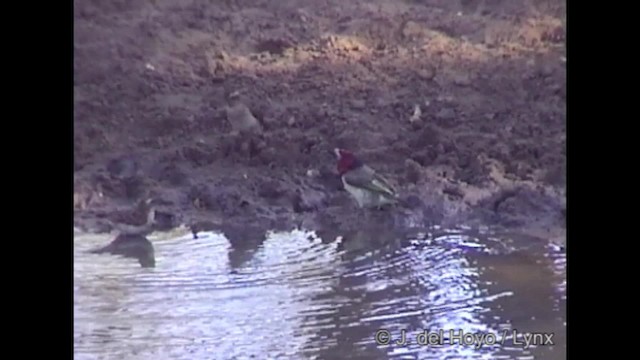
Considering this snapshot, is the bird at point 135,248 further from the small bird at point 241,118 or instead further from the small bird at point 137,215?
the small bird at point 241,118

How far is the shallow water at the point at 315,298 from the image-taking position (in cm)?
156

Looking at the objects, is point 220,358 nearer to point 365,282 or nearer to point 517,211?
point 365,282

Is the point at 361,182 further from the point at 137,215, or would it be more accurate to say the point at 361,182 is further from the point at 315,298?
the point at 137,215

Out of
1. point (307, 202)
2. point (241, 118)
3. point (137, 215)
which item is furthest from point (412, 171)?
point (137, 215)

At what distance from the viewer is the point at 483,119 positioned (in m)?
→ 1.64

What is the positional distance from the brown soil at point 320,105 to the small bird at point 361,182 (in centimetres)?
2

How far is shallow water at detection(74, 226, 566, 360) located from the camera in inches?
61.6

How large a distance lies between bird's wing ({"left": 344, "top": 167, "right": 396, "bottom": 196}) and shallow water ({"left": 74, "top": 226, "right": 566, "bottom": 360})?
0.09m

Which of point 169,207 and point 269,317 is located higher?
point 169,207

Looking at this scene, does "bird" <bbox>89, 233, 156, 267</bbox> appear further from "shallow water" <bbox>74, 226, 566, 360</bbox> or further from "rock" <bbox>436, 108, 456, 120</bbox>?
"rock" <bbox>436, 108, 456, 120</bbox>

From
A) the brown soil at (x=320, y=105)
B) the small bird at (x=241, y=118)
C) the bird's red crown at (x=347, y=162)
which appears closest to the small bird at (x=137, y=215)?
the brown soil at (x=320, y=105)

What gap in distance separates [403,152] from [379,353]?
1.22ft

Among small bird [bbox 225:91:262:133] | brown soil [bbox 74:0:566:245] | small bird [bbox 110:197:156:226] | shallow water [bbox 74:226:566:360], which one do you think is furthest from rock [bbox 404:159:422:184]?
small bird [bbox 110:197:156:226]
